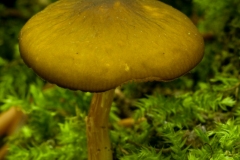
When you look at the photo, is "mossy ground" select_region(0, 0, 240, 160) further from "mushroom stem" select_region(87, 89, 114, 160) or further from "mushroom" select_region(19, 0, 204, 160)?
"mushroom" select_region(19, 0, 204, 160)

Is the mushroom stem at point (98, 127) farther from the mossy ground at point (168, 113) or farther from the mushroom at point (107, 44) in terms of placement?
the mushroom at point (107, 44)

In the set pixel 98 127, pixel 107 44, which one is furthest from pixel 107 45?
pixel 98 127

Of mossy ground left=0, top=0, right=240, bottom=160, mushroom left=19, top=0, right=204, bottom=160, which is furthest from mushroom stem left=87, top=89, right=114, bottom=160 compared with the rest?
mushroom left=19, top=0, right=204, bottom=160

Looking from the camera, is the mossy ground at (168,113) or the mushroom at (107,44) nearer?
the mushroom at (107,44)

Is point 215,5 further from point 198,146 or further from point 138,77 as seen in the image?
point 138,77

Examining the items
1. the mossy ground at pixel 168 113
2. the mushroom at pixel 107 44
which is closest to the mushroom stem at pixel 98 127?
the mossy ground at pixel 168 113

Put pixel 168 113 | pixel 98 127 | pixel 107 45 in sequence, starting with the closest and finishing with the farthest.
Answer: pixel 107 45, pixel 98 127, pixel 168 113

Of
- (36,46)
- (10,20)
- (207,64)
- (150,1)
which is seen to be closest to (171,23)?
(150,1)

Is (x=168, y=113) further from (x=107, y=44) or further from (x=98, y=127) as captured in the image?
(x=107, y=44)
